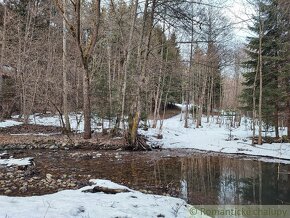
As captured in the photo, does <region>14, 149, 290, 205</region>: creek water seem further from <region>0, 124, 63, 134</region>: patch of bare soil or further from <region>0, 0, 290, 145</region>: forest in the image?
<region>0, 124, 63, 134</region>: patch of bare soil

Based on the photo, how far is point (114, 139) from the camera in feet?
51.2

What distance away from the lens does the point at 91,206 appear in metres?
5.11

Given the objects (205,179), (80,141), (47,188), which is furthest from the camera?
(80,141)

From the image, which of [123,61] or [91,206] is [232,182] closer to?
[91,206]

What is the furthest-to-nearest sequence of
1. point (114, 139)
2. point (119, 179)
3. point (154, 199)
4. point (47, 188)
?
1. point (114, 139)
2. point (119, 179)
3. point (47, 188)
4. point (154, 199)

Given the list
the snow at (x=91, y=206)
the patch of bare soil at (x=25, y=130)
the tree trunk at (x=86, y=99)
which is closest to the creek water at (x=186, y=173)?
the snow at (x=91, y=206)

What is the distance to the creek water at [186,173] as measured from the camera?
7754 millimetres

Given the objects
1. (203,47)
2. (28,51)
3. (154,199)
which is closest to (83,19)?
(28,51)

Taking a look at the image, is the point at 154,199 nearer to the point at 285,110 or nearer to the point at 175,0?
the point at 175,0

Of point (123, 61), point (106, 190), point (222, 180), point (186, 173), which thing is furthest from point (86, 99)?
point (106, 190)

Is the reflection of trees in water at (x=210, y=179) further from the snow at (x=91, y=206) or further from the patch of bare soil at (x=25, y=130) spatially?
the patch of bare soil at (x=25, y=130)

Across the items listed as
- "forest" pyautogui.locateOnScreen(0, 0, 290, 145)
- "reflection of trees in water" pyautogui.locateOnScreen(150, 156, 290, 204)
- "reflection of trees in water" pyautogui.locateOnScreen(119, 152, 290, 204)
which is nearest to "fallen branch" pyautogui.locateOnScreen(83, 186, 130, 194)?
"reflection of trees in water" pyautogui.locateOnScreen(119, 152, 290, 204)

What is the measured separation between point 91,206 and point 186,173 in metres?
5.61

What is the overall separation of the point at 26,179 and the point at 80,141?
6.74 metres
